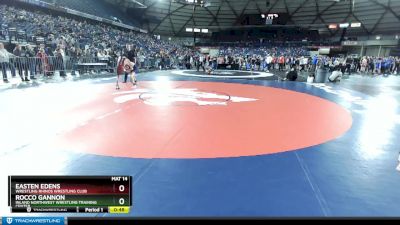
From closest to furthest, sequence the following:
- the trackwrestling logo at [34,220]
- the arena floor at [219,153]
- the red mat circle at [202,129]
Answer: the trackwrestling logo at [34,220] < the arena floor at [219,153] < the red mat circle at [202,129]

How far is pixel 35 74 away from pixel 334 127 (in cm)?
1432

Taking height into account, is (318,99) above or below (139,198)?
above

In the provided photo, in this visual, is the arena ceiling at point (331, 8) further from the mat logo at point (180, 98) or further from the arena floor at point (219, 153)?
the arena floor at point (219, 153)

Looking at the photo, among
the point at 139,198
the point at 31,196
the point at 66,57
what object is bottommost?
the point at 139,198

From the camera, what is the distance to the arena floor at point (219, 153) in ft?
9.30

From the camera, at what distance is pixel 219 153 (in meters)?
4.16

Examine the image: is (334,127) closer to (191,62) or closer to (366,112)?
(366,112)

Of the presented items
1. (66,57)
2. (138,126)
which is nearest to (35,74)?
(66,57)

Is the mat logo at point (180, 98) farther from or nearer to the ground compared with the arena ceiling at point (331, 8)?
nearer to the ground

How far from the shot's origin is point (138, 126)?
18.0ft
